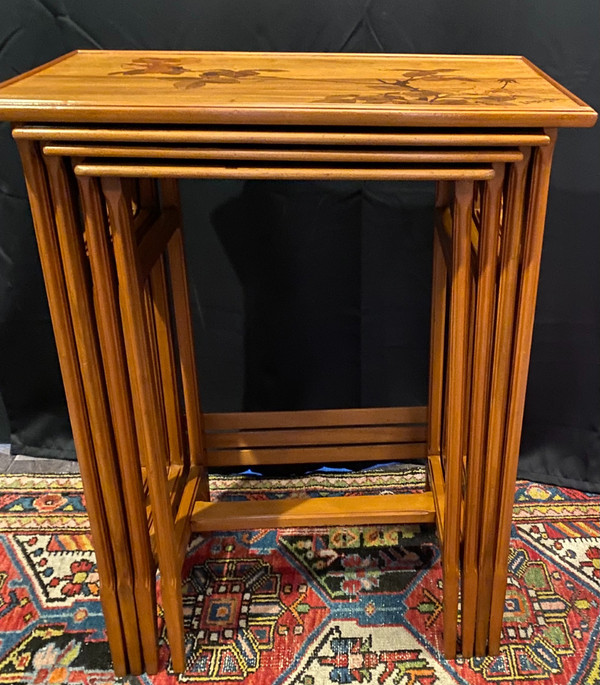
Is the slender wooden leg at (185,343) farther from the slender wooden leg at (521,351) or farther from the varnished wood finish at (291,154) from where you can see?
the slender wooden leg at (521,351)

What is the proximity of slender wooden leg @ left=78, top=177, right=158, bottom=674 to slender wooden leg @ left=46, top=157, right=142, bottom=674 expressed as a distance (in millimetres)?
12

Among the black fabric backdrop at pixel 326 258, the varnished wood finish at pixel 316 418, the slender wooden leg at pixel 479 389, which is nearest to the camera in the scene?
the slender wooden leg at pixel 479 389

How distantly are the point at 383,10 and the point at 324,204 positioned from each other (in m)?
0.40

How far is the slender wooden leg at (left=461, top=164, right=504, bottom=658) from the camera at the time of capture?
3.19 feet

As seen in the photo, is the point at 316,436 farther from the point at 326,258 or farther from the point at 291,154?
the point at 291,154

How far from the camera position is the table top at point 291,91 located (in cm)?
87

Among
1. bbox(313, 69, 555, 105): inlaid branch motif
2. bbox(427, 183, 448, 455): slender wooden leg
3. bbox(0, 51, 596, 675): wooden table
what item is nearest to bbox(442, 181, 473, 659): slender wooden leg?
bbox(0, 51, 596, 675): wooden table

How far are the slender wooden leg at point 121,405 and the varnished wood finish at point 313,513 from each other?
0.18 metres

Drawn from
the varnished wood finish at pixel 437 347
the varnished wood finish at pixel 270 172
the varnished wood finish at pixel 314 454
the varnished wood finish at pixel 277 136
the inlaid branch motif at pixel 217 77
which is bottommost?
the varnished wood finish at pixel 314 454

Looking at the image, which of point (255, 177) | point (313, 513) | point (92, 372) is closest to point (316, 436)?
A: point (313, 513)

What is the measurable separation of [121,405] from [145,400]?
4 cm

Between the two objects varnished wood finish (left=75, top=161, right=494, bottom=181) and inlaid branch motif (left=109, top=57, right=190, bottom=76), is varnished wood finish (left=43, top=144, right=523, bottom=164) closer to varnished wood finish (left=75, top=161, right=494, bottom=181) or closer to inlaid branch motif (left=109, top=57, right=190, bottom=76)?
varnished wood finish (left=75, top=161, right=494, bottom=181)

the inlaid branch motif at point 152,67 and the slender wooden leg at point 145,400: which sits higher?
the inlaid branch motif at point 152,67

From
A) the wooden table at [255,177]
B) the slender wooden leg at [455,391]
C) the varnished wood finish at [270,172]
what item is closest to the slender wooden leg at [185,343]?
the wooden table at [255,177]
